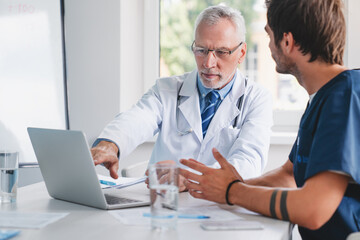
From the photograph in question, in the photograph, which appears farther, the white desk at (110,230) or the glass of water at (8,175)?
the glass of water at (8,175)

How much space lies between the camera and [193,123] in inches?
84.2

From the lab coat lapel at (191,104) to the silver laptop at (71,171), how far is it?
687mm

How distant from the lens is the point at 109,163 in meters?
1.63

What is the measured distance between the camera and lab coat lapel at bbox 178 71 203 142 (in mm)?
2135

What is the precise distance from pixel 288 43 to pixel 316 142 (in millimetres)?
348

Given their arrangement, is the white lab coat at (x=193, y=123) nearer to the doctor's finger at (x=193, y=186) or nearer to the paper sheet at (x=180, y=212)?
the doctor's finger at (x=193, y=186)

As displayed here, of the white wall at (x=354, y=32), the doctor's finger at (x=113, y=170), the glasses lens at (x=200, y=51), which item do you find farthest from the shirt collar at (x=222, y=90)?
the white wall at (x=354, y=32)

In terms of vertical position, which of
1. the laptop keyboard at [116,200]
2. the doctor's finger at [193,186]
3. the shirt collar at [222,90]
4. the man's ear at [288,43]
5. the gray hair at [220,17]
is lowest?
the laptop keyboard at [116,200]

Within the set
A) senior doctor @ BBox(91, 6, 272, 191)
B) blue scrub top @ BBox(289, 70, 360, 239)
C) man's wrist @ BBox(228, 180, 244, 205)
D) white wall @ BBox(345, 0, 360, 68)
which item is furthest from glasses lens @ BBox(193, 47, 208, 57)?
white wall @ BBox(345, 0, 360, 68)

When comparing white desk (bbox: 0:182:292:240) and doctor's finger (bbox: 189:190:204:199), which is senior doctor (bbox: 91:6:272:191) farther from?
white desk (bbox: 0:182:292:240)

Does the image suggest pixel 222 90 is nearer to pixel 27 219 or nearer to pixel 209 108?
pixel 209 108

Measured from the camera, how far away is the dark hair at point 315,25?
1348 millimetres

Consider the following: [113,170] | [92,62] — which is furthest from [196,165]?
[92,62]

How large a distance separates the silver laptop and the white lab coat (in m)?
0.51
